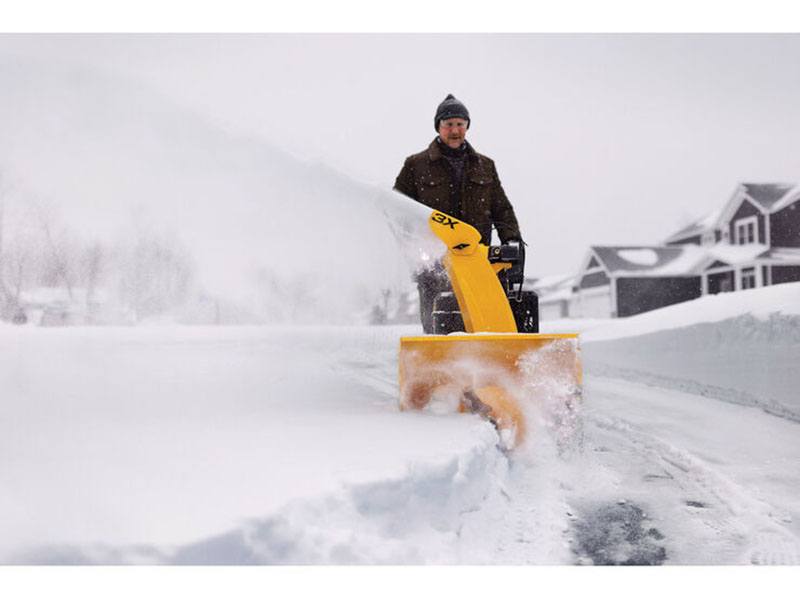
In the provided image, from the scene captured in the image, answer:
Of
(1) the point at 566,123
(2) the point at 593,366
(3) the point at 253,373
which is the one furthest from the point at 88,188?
(2) the point at 593,366

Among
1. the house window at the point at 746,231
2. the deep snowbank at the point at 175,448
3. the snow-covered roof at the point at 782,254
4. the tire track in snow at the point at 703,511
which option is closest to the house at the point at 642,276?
the house window at the point at 746,231

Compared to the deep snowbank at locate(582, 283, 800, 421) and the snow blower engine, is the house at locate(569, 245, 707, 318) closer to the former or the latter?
the deep snowbank at locate(582, 283, 800, 421)

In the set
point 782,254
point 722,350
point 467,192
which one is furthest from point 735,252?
point 467,192

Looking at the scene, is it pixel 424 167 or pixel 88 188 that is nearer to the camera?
pixel 424 167

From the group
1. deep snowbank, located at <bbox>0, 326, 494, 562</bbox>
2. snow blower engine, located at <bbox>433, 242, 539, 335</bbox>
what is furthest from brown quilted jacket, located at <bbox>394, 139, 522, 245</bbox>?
deep snowbank, located at <bbox>0, 326, 494, 562</bbox>

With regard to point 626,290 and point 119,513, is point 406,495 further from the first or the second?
point 626,290

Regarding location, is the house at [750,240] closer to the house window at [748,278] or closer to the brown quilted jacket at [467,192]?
the house window at [748,278]

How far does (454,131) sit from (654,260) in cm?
1323

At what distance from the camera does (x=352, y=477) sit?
2.11m

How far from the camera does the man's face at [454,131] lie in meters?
3.89

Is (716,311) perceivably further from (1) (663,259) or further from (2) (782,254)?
(1) (663,259)

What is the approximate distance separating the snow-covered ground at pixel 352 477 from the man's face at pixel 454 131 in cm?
155

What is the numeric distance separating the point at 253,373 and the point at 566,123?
3051 mm

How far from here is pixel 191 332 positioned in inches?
280
